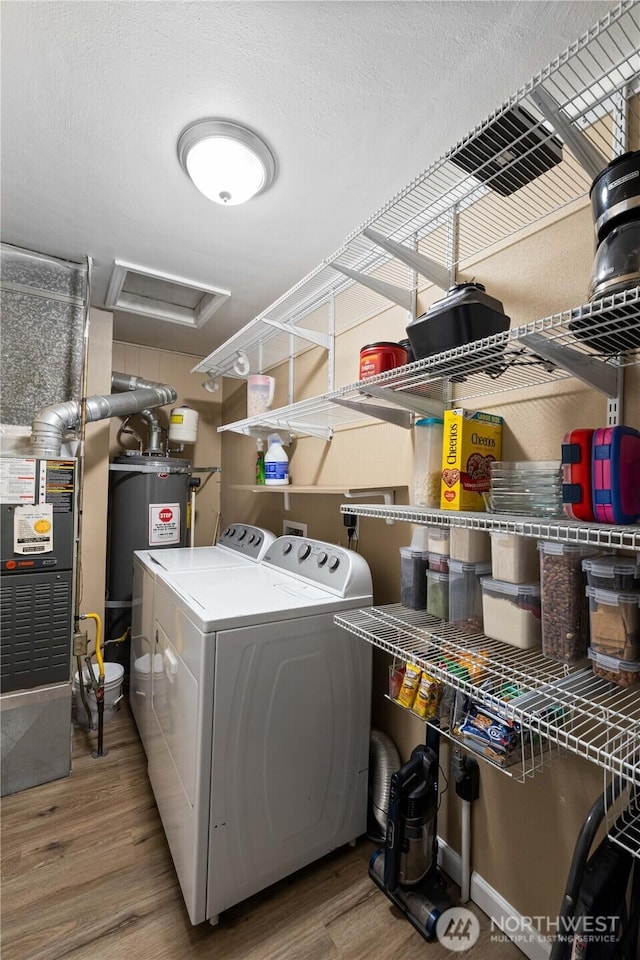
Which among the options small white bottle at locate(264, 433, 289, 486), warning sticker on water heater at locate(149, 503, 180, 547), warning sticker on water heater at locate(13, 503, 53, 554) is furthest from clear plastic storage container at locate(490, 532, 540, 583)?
warning sticker on water heater at locate(149, 503, 180, 547)

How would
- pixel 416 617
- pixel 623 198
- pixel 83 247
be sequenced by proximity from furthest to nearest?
pixel 83 247 < pixel 416 617 < pixel 623 198

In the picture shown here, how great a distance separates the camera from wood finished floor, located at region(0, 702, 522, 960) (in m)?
1.26

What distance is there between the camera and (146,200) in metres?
1.71

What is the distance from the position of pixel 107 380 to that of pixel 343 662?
7.51 feet

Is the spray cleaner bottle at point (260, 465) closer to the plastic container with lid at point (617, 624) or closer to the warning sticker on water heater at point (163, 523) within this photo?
the warning sticker on water heater at point (163, 523)

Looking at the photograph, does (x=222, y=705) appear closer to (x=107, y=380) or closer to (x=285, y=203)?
(x=285, y=203)

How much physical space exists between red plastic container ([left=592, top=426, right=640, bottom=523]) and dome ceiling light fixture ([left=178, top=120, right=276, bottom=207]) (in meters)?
1.35

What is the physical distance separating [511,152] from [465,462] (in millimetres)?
756

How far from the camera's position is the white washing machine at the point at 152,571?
1.97m


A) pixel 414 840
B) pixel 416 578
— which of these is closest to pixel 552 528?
pixel 416 578

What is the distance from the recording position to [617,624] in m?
0.91

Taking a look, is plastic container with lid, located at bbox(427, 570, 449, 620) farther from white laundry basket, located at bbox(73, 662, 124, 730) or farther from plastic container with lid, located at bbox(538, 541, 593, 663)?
white laundry basket, located at bbox(73, 662, 124, 730)

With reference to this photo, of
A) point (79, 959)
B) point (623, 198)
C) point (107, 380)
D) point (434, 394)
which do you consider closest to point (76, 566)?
point (107, 380)

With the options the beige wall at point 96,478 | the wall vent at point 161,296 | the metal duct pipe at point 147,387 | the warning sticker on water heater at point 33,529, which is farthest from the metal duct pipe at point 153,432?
the warning sticker on water heater at point 33,529
